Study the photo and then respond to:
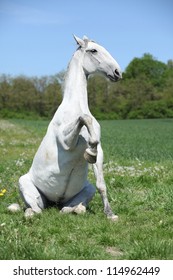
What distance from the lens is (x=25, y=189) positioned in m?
7.43

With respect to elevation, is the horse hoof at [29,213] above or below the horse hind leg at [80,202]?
below

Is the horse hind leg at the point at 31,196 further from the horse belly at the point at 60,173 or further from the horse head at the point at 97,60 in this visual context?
the horse head at the point at 97,60

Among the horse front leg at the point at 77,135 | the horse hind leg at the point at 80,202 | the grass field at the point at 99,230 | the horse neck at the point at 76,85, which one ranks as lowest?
the grass field at the point at 99,230

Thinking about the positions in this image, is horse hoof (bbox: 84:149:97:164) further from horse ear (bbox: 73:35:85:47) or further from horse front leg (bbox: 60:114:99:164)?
horse ear (bbox: 73:35:85:47)

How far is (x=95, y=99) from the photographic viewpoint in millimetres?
86750

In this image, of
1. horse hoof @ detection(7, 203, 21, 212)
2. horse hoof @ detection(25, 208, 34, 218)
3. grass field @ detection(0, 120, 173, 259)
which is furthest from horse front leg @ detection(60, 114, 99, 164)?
horse hoof @ detection(7, 203, 21, 212)

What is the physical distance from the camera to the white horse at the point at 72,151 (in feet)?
22.6

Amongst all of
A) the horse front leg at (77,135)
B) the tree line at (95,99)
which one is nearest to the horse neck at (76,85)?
the horse front leg at (77,135)

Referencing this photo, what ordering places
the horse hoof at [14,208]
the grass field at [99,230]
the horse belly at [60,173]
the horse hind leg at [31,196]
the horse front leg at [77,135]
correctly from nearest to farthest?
the grass field at [99,230]
the horse front leg at [77,135]
the horse belly at [60,173]
the horse hind leg at [31,196]
the horse hoof at [14,208]

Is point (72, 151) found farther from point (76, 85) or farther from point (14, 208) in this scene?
point (14, 208)

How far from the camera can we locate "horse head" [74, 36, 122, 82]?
691 centimetres
